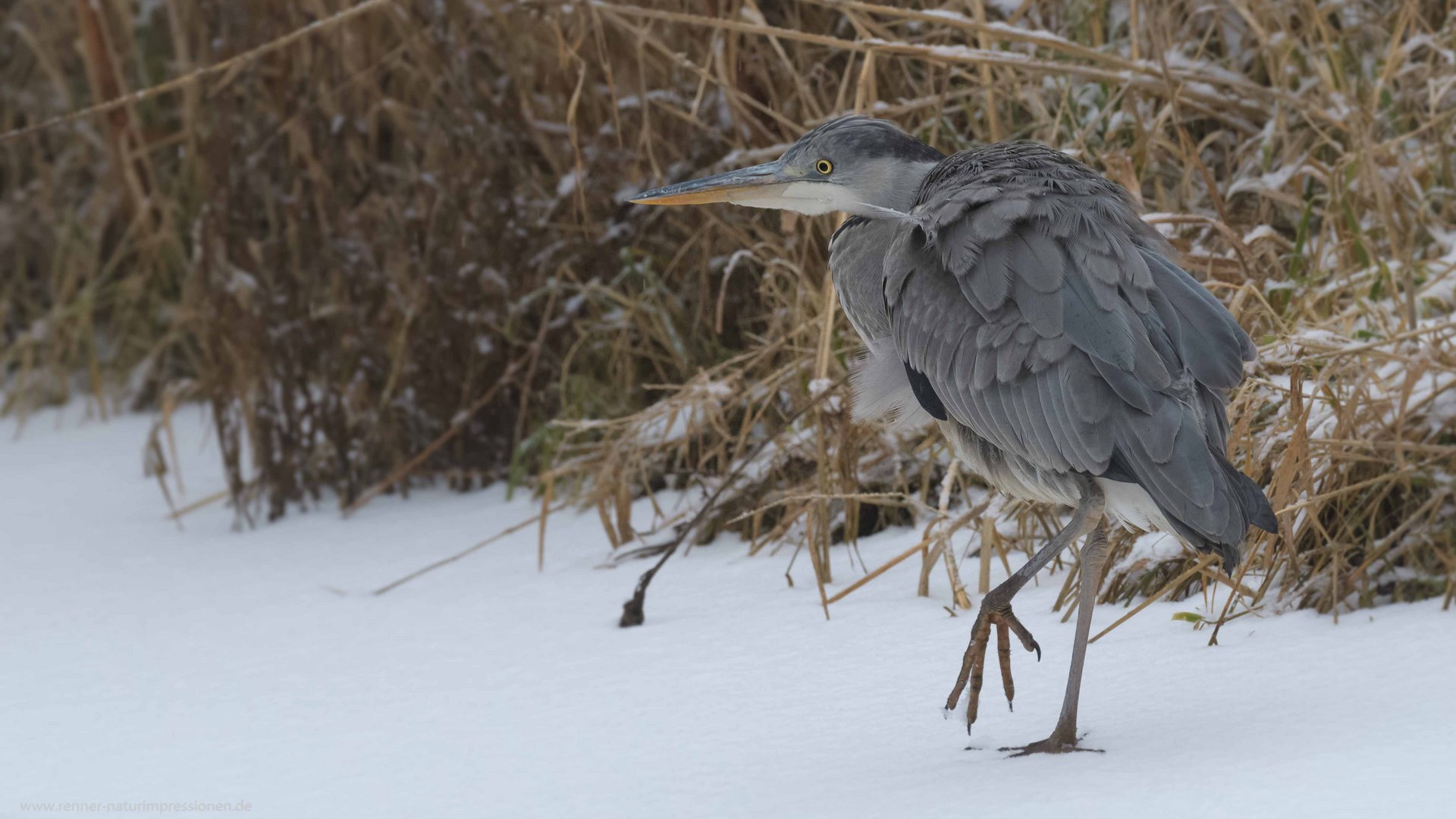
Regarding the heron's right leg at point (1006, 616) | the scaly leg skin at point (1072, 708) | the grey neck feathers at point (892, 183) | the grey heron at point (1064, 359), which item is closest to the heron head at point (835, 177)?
the grey neck feathers at point (892, 183)

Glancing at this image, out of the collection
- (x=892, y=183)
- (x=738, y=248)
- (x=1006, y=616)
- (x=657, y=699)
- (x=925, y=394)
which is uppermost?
(x=892, y=183)

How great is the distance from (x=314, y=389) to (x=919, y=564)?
9.16ft

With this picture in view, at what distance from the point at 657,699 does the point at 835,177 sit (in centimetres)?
108

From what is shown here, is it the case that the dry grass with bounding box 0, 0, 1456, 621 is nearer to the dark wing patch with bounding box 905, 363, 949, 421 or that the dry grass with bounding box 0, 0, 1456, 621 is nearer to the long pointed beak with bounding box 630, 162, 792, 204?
the long pointed beak with bounding box 630, 162, 792, 204

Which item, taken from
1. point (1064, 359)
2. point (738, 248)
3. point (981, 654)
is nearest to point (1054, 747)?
point (981, 654)

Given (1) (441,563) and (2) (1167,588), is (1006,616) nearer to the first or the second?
(2) (1167,588)

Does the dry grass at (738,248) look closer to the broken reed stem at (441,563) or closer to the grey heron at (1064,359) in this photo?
the broken reed stem at (441,563)

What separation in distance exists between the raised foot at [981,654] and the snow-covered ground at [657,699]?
3.2 inches

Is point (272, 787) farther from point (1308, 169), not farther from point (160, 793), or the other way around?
point (1308, 169)

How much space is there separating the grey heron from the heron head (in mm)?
218

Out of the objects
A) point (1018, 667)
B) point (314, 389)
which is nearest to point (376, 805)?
point (1018, 667)

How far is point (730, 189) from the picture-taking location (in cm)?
313

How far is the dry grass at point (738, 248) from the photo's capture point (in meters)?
3.13

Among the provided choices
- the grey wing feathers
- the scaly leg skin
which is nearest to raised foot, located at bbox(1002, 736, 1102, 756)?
the scaly leg skin
